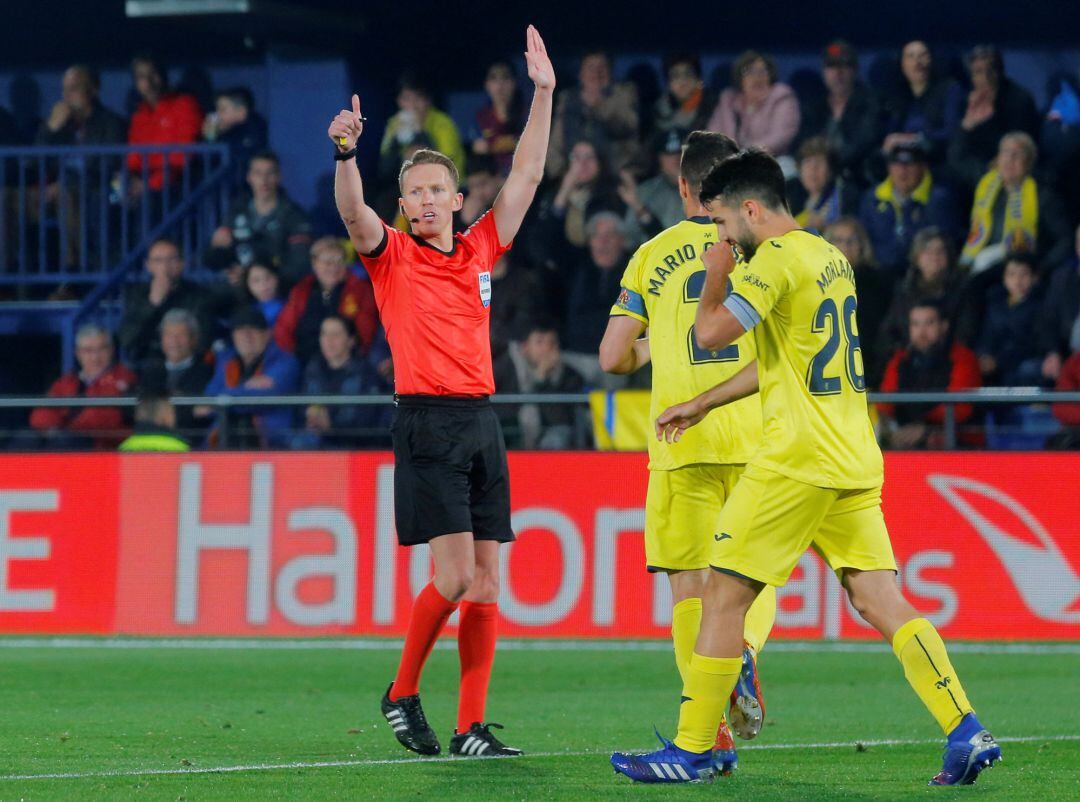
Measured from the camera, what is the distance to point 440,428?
7.14 m

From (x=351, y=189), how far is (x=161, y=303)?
32.5 feet

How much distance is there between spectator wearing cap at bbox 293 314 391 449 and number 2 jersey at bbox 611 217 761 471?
24.4 ft

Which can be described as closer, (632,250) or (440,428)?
(440,428)

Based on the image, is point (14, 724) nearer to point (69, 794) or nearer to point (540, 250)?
point (69, 794)

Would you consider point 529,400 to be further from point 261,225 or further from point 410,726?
point 410,726

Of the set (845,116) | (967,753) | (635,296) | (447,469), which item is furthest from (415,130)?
(967,753)

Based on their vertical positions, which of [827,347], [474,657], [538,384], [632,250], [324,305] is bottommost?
[474,657]

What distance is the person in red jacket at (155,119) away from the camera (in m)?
18.2

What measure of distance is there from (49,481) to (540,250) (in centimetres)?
488

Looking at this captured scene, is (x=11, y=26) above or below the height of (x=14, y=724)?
above

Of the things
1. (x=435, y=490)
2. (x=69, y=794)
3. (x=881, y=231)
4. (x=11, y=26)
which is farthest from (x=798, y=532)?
(x=11, y=26)

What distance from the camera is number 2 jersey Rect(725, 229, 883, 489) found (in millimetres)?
6164

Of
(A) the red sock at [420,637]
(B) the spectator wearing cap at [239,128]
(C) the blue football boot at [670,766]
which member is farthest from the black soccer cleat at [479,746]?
(B) the spectator wearing cap at [239,128]

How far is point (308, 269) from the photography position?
16.4m
